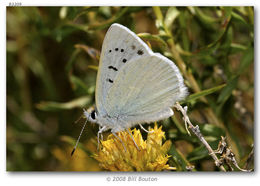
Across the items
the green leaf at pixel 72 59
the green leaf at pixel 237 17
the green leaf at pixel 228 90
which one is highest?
the green leaf at pixel 237 17

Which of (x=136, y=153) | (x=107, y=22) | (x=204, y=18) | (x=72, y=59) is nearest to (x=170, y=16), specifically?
(x=204, y=18)

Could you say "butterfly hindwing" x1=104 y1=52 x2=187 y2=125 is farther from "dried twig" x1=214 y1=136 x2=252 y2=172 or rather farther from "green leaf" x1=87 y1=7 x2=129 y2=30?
"green leaf" x1=87 y1=7 x2=129 y2=30

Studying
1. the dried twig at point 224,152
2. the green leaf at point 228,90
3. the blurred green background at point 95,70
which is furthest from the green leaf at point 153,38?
the dried twig at point 224,152

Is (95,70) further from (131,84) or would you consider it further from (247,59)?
(247,59)

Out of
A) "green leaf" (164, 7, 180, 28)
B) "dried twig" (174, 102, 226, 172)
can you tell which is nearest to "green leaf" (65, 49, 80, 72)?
"green leaf" (164, 7, 180, 28)

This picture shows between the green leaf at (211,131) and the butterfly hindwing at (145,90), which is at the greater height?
the butterfly hindwing at (145,90)

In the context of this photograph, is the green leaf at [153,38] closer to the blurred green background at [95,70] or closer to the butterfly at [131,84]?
the blurred green background at [95,70]

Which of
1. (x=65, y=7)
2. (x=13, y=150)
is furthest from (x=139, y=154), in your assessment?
(x=13, y=150)
